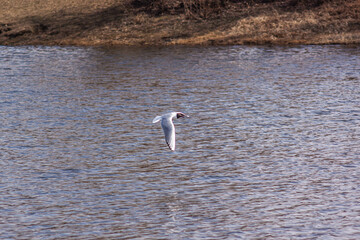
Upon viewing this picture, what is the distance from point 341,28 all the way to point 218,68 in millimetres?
12689

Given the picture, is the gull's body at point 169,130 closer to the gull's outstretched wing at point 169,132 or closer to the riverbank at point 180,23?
the gull's outstretched wing at point 169,132

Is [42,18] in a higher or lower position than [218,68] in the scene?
higher

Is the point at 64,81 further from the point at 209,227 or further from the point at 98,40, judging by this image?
the point at 209,227

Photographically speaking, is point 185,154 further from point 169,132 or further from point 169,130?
point 169,132

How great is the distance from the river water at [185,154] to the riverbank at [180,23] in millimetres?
9718

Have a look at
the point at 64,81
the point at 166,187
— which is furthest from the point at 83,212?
the point at 64,81

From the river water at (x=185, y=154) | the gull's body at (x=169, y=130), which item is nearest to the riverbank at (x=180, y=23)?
the river water at (x=185, y=154)

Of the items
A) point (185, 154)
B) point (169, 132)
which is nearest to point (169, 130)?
point (169, 132)

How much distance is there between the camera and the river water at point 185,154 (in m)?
11.5

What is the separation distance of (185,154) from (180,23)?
29.9 metres

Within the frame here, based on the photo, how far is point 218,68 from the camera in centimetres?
3312

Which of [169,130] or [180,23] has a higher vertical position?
[180,23]

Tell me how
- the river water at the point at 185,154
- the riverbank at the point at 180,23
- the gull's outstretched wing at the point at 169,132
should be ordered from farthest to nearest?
the riverbank at the point at 180,23 < the gull's outstretched wing at the point at 169,132 < the river water at the point at 185,154

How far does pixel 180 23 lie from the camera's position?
45406 millimetres
